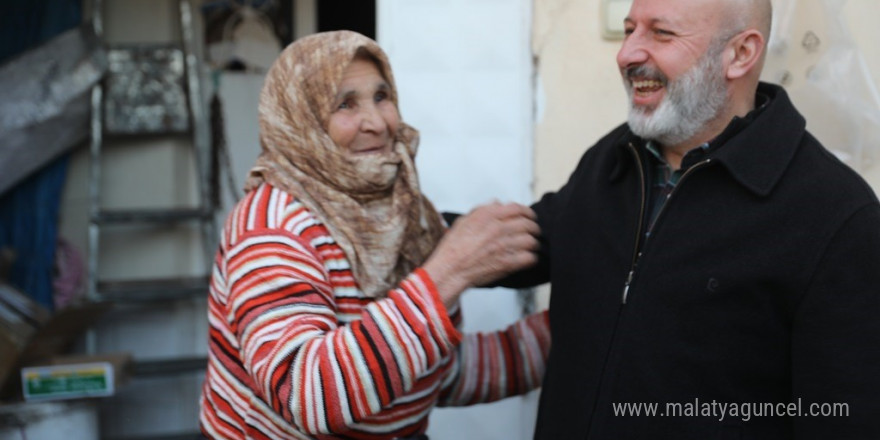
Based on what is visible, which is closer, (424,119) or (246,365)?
(246,365)

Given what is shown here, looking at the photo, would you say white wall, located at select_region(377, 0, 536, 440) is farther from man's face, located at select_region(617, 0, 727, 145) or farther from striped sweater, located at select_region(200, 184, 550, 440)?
man's face, located at select_region(617, 0, 727, 145)

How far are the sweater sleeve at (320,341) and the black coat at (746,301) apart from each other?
13.7 inches

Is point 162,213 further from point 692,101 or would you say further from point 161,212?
point 692,101

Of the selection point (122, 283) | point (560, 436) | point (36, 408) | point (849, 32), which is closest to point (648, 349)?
point (560, 436)

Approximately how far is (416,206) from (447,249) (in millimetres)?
258

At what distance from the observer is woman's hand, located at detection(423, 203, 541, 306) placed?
1.83 metres

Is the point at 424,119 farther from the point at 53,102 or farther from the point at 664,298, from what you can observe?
the point at 53,102

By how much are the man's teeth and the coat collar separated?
0.60 ft

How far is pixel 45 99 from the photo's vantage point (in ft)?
12.7

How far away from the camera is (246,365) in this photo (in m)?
1.84

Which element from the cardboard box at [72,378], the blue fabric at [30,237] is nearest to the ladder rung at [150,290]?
the blue fabric at [30,237]

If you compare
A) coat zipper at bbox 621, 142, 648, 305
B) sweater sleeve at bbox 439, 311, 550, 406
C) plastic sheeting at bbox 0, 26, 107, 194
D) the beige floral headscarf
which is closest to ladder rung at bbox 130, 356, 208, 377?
plastic sheeting at bbox 0, 26, 107, 194

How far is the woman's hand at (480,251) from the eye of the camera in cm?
183

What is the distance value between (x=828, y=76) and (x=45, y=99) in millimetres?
2971
